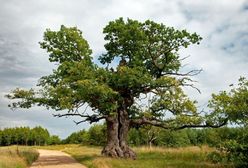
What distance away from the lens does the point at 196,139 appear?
5305 inches

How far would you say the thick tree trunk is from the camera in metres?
35.1

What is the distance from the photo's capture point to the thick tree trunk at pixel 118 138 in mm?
35062

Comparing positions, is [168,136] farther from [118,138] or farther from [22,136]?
[22,136]

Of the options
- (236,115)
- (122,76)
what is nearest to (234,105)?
(236,115)

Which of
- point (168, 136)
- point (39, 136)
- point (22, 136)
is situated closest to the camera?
point (168, 136)

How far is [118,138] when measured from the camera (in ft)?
120

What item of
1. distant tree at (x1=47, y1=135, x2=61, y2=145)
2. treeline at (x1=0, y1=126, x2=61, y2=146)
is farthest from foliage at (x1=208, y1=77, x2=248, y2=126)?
distant tree at (x1=47, y1=135, x2=61, y2=145)

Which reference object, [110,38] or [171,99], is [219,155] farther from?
[110,38]

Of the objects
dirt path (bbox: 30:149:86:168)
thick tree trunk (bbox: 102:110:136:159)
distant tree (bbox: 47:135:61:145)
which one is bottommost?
dirt path (bbox: 30:149:86:168)

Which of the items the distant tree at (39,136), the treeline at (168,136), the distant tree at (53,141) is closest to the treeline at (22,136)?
the distant tree at (39,136)

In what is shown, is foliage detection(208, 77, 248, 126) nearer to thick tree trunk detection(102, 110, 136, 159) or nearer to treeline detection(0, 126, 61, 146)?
thick tree trunk detection(102, 110, 136, 159)

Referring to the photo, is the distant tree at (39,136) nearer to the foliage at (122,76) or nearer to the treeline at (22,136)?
the treeline at (22,136)

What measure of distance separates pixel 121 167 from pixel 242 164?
23.2 ft

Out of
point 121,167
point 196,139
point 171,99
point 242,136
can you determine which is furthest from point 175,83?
point 196,139
